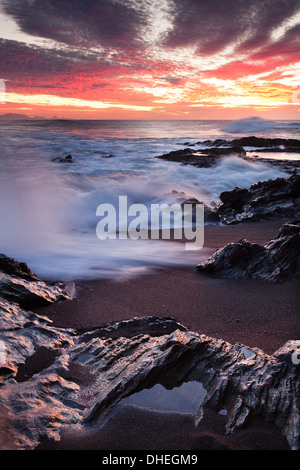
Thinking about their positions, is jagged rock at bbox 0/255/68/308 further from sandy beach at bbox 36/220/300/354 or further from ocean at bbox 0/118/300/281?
ocean at bbox 0/118/300/281

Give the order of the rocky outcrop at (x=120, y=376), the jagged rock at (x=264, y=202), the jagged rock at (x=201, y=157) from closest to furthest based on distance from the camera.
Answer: the rocky outcrop at (x=120, y=376), the jagged rock at (x=264, y=202), the jagged rock at (x=201, y=157)

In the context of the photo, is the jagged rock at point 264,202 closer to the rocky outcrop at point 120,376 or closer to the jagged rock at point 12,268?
the jagged rock at point 12,268

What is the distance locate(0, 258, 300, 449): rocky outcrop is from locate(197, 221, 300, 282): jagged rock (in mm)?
2015

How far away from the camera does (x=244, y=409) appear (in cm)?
215

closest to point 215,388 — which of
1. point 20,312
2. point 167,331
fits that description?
point 167,331

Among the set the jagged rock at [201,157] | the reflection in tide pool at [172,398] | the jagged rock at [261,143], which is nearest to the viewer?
the reflection in tide pool at [172,398]

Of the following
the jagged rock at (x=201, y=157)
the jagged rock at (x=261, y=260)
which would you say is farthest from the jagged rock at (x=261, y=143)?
the jagged rock at (x=261, y=260)

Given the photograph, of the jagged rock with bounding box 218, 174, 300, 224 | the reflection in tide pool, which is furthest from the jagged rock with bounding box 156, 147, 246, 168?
the reflection in tide pool

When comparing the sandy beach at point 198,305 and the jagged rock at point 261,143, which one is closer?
the sandy beach at point 198,305

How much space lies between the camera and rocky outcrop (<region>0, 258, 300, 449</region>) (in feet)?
6.97

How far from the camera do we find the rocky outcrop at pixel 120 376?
6.97 ft

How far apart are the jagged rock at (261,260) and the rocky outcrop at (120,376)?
2.01 m

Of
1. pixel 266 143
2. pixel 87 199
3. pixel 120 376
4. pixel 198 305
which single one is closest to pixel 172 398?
pixel 120 376
